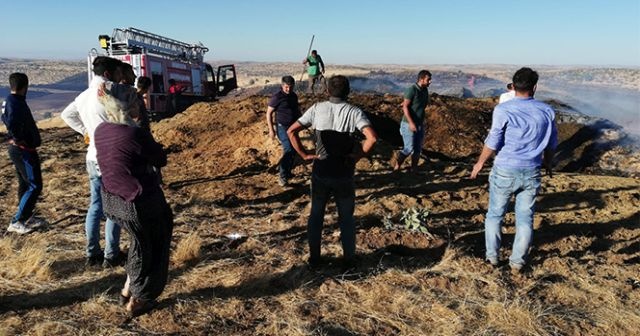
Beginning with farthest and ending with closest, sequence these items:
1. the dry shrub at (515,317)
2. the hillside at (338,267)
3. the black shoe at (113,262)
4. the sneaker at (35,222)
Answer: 1. the sneaker at (35,222)
2. the black shoe at (113,262)
3. the hillside at (338,267)
4. the dry shrub at (515,317)

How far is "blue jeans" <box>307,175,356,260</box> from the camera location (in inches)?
152

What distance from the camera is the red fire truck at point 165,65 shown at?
15211 mm

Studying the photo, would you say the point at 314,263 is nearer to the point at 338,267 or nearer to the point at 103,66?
the point at 338,267

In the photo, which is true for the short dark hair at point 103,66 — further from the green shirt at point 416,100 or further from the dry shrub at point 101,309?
the green shirt at point 416,100

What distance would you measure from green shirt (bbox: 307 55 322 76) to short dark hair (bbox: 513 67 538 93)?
31.9 feet

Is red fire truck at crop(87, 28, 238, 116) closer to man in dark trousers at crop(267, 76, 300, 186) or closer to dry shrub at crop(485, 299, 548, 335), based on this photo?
man in dark trousers at crop(267, 76, 300, 186)

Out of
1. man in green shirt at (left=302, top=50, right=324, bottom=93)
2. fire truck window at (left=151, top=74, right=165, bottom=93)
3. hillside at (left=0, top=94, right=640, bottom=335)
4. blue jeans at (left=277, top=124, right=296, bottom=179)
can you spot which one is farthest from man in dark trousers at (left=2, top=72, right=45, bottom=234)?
fire truck window at (left=151, top=74, right=165, bottom=93)

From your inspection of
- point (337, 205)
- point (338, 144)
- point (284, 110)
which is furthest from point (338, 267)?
point (284, 110)

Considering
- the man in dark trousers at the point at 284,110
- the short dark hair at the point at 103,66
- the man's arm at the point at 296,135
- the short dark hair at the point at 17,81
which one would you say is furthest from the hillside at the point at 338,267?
the short dark hair at the point at 103,66

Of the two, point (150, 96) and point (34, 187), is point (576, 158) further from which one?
point (150, 96)

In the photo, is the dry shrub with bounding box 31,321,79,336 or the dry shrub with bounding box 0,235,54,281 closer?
the dry shrub with bounding box 31,321,79,336

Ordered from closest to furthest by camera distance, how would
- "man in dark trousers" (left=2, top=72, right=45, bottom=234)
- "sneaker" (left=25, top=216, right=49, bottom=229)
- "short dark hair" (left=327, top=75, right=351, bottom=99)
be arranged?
"short dark hair" (left=327, top=75, right=351, bottom=99), "man in dark trousers" (left=2, top=72, right=45, bottom=234), "sneaker" (left=25, top=216, right=49, bottom=229)

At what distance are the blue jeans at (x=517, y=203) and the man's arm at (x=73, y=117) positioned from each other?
3683 mm

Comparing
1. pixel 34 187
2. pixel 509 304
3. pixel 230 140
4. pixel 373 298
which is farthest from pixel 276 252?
pixel 230 140
